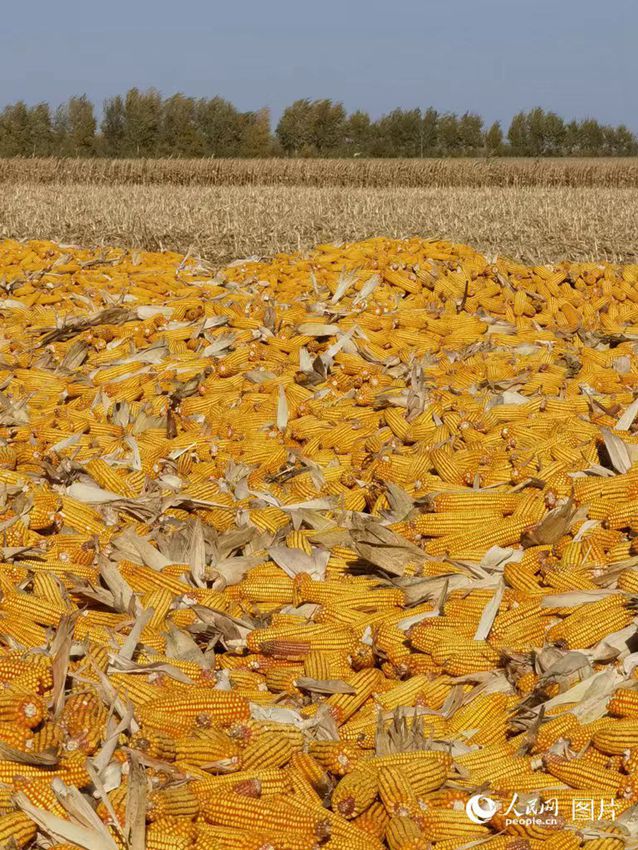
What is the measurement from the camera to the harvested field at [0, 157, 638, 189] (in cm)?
3078

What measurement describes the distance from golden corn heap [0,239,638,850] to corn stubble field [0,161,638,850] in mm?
11

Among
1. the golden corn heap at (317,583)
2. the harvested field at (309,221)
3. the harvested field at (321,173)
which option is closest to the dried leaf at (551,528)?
the golden corn heap at (317,583)

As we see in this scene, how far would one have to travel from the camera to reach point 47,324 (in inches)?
290

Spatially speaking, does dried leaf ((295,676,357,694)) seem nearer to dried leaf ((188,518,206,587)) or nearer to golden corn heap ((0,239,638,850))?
golden corn heap ((0,239,638,850))

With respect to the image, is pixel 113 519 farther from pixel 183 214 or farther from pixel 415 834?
pixel 183 214

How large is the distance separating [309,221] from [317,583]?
41.7 feet

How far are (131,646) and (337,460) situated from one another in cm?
196

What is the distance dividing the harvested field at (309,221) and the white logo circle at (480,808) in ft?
31.9

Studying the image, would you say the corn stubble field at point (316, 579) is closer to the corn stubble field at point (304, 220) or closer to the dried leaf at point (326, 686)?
the dried leaf at point (326, 686)

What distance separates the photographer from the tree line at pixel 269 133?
127 feet

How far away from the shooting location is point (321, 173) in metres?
32.6

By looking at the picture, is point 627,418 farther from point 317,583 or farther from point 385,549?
point 317,583

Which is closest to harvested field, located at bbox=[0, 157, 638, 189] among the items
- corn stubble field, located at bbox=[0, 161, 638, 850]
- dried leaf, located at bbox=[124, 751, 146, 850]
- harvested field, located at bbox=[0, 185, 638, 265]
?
harvested field, located at bbox=[0, 185, 638, 265]

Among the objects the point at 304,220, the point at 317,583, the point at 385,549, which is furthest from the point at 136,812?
the point at 304,220
